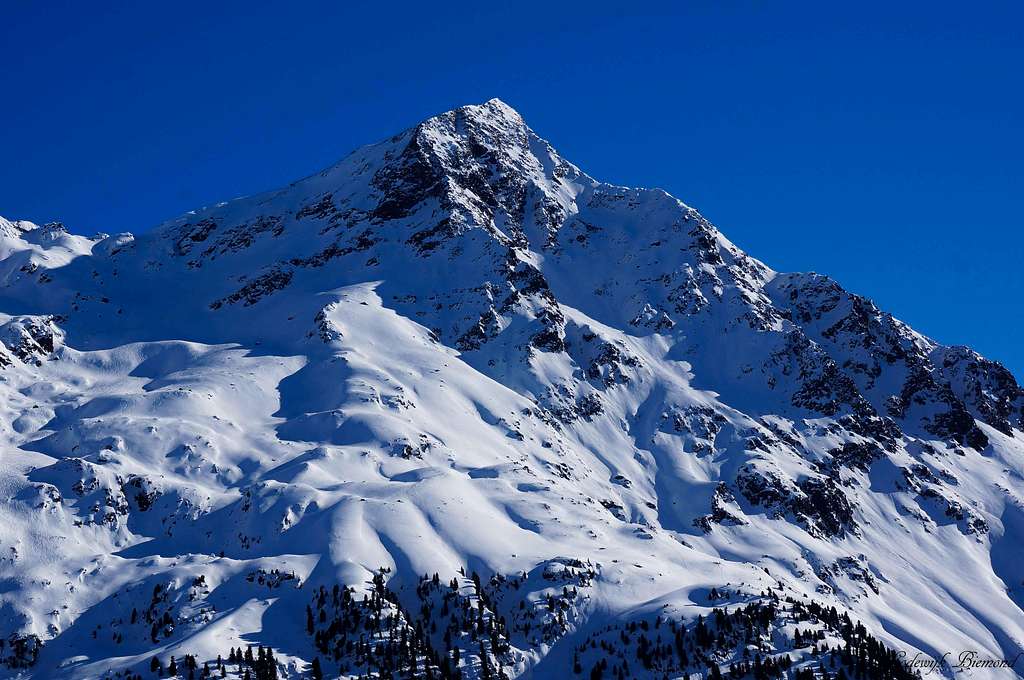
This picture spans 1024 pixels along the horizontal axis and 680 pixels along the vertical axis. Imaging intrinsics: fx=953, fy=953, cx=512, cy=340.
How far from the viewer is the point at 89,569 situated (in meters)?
156

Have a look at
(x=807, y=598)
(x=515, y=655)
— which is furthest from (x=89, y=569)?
(x=807, y=598)

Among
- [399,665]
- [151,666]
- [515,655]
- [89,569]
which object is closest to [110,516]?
[89,569]

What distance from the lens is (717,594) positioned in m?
171

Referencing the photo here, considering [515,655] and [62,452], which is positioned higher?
[62,452]

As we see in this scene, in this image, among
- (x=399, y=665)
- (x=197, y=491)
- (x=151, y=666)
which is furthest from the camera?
(x=197, y=491)

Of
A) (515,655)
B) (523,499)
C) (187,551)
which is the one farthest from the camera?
(523,499)

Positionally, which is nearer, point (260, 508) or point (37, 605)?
point (37, 605)

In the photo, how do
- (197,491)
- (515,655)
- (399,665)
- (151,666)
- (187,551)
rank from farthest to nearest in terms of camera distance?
1. (197,491)
2. (187,551)
3. (515,655)
4. (399,665)
5. (151,666)

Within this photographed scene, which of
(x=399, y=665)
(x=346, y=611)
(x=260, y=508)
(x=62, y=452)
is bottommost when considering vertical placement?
(x=399, y=665)

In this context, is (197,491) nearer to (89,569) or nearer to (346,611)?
(89,569)

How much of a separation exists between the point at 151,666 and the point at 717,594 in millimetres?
95066

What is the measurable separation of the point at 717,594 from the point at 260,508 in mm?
84254

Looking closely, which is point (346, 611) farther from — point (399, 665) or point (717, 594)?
point (717, 594)

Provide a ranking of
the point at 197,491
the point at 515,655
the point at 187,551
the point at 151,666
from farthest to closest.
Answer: the point at 197,491 < the point at 187,551 < the point at 515,655 < the point at 151,666
